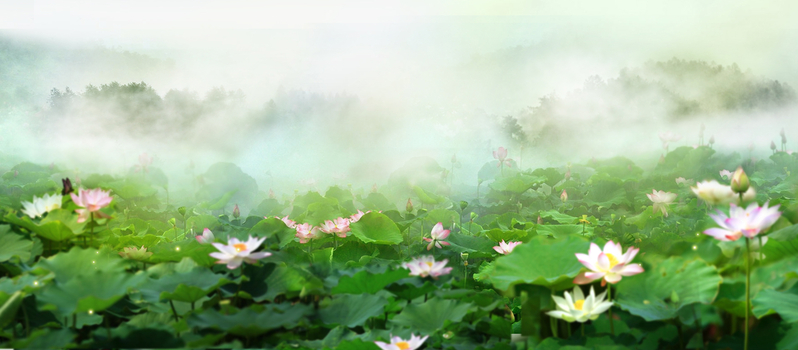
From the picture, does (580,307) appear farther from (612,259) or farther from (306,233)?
(306,233)

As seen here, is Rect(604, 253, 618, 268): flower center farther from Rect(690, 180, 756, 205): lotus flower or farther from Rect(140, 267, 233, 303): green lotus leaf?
Rect(140, 267, 233, 303): green lotus leaf

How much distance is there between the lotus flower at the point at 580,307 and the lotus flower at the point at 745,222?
17 cm

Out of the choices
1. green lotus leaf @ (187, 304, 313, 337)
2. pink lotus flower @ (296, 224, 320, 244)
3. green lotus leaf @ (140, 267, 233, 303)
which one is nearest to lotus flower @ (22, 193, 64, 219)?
green lotus leaf @ (140, 267, 233, 303)

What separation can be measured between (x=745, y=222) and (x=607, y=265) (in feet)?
0.58

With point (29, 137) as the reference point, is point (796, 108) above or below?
above

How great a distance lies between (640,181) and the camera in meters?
2.44

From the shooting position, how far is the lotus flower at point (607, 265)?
→ 0.73 meters

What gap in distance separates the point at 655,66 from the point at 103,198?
2.00 metres

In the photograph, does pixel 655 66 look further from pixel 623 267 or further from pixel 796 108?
pixel 623 267

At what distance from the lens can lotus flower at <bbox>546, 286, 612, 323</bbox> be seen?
28.4 inches

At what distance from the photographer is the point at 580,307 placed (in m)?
0.74

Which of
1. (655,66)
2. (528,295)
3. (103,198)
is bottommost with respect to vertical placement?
(528,295)

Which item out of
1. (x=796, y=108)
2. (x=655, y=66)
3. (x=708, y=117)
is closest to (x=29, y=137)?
(x=655, y=66)

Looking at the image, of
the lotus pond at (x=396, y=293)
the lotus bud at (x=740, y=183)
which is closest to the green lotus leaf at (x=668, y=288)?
the lotus pond at (x=396, y=293)
